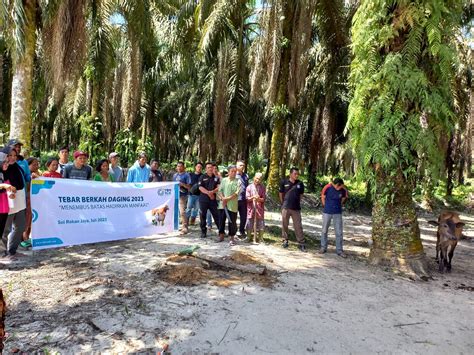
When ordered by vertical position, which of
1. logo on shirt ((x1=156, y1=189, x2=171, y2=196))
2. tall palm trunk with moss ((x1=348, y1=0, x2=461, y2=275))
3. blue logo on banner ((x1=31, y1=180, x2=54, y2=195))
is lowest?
logo on shirt ((x1=156, y1=189, x2=171, y2=196))

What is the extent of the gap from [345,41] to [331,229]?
283 inches

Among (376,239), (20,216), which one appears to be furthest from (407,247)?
(20,216)

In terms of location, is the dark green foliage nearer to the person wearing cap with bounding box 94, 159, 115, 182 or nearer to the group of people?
the group of people

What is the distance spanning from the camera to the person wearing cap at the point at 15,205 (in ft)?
20.2

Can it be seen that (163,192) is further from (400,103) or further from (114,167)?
(400,103)

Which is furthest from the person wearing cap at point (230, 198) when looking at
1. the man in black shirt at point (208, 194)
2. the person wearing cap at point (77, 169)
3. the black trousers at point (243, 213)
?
the person wearing cap at point (77, 169)

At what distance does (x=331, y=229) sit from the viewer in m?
13.2

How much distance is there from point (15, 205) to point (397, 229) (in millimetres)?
7077

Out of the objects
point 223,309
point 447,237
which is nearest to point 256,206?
point 447,237

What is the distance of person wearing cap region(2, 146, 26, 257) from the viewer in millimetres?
6160

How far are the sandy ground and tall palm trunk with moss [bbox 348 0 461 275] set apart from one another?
1106mm

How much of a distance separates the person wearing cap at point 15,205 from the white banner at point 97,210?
300 millimetres

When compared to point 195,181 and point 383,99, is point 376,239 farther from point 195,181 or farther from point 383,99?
point 195,181

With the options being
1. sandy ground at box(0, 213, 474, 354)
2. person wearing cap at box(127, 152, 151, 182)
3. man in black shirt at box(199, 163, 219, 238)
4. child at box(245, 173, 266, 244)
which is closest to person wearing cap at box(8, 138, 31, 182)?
sandy ground at box(0, 213, 474, 354)
